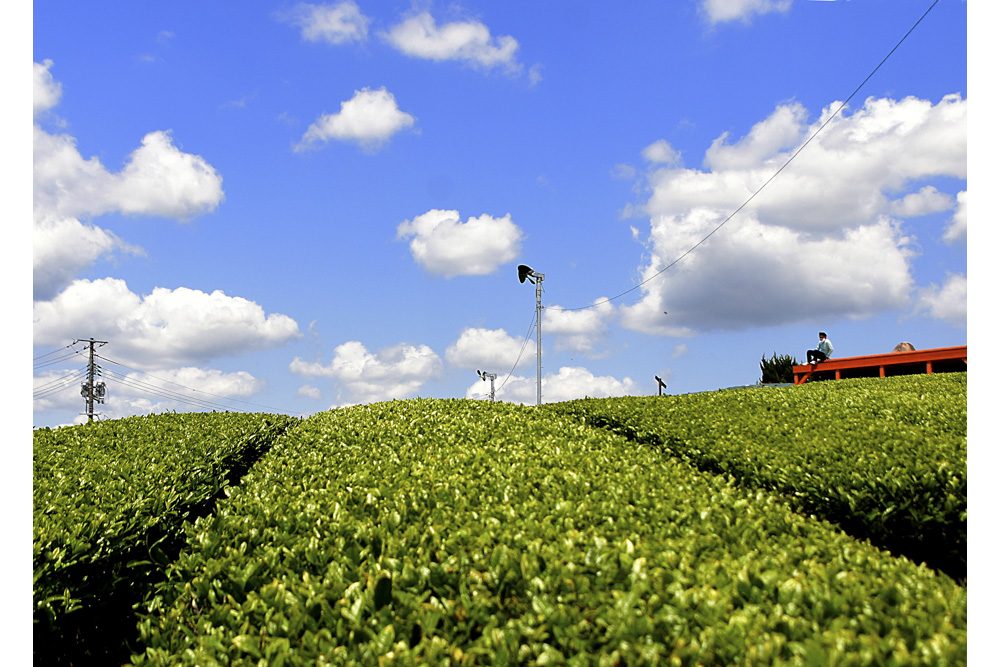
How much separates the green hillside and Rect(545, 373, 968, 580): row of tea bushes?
3 centimetres

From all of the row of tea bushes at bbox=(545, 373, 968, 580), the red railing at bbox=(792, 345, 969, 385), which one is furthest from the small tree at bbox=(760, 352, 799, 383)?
the row of tea bushes at bbox=(545, 373, 968, 580)

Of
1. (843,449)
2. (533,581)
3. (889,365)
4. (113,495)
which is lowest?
(533,581)

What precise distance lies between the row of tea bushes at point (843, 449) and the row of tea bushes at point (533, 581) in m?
0.70

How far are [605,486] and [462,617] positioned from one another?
245 centimetres

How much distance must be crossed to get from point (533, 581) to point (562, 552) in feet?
1.39

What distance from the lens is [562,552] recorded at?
401 cm

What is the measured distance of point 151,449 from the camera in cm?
836

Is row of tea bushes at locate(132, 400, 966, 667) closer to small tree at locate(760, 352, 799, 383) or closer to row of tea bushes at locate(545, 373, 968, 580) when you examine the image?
row of tea bushes at locate(545, 373, 968, 580)

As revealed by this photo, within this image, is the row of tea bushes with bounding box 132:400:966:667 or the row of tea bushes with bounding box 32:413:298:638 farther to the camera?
the row of tea bushes with bounding box 32:413:298:638

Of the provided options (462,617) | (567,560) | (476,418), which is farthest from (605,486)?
(476,418)

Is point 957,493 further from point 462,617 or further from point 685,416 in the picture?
point 462,617

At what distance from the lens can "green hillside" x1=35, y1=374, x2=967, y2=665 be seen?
125 inches

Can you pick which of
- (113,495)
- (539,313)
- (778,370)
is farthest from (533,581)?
(778,370)

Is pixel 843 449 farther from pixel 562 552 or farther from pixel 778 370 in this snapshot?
pixel 778 370
